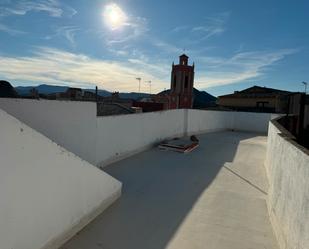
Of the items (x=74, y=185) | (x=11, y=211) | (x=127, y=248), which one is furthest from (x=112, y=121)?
(x=11, y=211)

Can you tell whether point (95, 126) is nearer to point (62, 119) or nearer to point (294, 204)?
point (62, 119)

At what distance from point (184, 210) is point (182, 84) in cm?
3022

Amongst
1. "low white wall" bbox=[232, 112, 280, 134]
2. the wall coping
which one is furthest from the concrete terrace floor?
"low white wall" bbox=[232, 112, 280, 134]

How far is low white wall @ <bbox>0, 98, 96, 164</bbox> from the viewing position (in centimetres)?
310

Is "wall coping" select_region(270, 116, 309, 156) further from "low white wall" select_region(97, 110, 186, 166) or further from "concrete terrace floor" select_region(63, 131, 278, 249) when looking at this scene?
"low white wall" select_region(97, 110, 186, 166)

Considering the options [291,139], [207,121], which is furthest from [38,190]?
[207,121]

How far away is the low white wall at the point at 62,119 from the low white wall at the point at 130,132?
46 centimetres

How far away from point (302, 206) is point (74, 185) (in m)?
2.13

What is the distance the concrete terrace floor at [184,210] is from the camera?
9.22 ft

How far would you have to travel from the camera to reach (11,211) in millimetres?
2043

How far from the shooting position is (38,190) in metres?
2.34

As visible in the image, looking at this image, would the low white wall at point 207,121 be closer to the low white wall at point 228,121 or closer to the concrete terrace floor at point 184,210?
the low white wall at point 228,121

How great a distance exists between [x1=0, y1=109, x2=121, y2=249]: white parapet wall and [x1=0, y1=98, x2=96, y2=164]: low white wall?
0.85 metres

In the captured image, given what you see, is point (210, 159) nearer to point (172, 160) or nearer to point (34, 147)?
point (172, 160)
